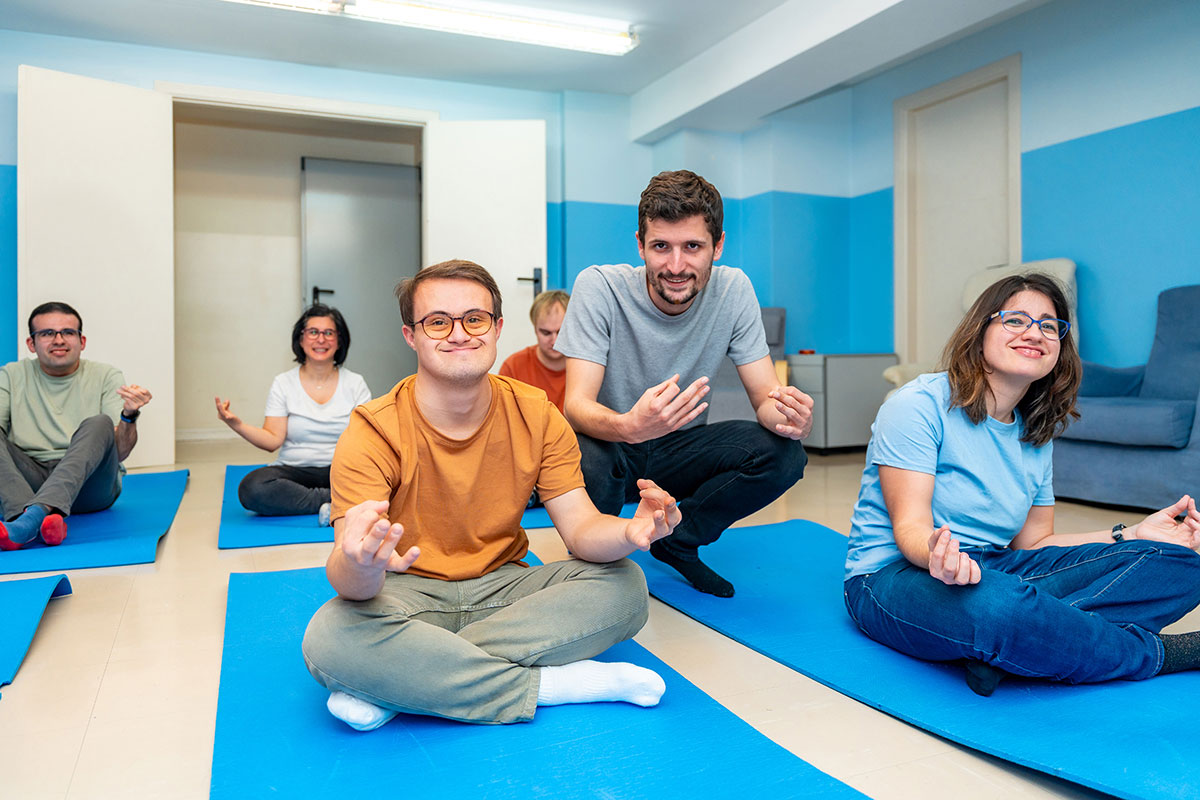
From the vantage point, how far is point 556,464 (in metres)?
1.75

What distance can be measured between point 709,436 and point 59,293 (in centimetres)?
446

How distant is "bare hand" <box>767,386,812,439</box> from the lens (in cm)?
200

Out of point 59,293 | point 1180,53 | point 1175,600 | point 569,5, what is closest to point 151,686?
point 1175,600

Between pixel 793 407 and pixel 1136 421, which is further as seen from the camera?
pixel 1136 421

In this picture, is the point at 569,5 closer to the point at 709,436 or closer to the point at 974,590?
the point at 709,436

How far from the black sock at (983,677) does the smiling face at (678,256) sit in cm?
115

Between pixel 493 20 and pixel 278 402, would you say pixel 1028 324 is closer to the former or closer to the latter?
pixel 278 402

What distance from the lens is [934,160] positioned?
602 centimetres

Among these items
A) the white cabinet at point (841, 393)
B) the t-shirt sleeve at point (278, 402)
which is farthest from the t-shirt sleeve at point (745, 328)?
the white cabinet at point (841, 393)

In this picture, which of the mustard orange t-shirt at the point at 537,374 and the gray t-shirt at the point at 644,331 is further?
the mustard orange t-shirt at the point at 537,374

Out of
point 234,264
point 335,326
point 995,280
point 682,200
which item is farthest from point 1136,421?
point 234,264

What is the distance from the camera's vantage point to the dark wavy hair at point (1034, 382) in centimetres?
182

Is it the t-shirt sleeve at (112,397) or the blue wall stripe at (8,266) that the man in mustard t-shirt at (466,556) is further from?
the blue wall stripe at (8,266)

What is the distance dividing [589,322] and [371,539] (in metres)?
1.20
